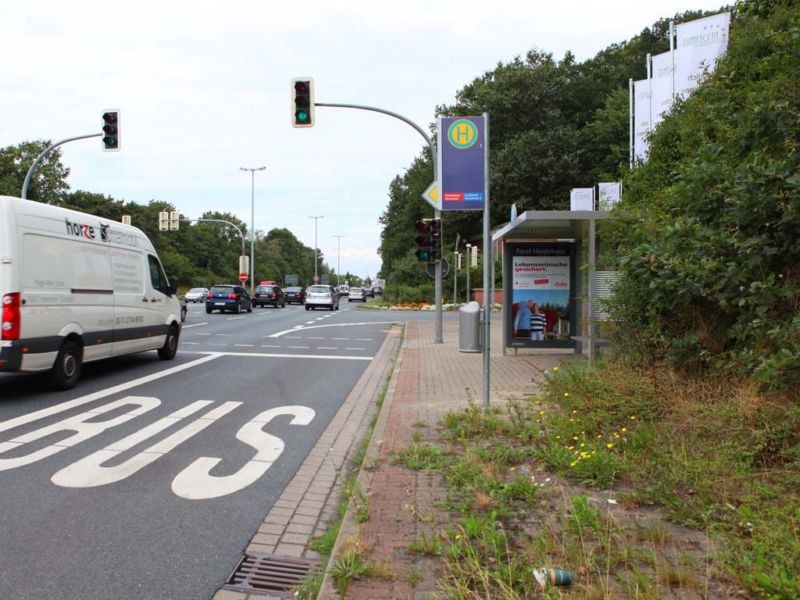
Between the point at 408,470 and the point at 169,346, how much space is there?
8964 mm

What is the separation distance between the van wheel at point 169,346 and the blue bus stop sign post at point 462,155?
663 centimetres

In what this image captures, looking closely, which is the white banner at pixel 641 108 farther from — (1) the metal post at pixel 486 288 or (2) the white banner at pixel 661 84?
(1) the metal post at pixel 486 288

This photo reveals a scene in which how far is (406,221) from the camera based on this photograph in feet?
194

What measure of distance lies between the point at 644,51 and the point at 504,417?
161 ft

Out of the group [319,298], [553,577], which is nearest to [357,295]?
[319,298]

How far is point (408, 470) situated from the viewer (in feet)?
16.4

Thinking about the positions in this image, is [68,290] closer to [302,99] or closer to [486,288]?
[486,288]

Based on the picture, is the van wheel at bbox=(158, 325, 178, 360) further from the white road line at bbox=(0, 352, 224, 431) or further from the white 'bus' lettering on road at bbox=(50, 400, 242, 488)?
the white 'bus' lettering on road at bbox=(50, 400, 242, 488)

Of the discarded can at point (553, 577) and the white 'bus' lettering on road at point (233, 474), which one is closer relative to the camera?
the discarded can at point (553, 577)

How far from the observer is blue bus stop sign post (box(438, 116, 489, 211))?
8234 millimetres

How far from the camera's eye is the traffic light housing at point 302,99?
1523 cm

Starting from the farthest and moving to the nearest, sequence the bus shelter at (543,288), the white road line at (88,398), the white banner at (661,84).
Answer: the white banner at (661,84) < the bus shelter at (543,288) < the white road line at (88,398)

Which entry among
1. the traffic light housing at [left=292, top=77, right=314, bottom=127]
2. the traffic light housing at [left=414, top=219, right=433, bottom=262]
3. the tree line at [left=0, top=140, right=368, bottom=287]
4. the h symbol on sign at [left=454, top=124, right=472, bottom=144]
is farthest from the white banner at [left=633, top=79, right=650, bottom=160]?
the tree line at [left=0, top=140, right=368, bottom=287]

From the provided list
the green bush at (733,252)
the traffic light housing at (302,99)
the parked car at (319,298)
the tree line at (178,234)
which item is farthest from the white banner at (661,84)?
A: the tree line at (178,234)
